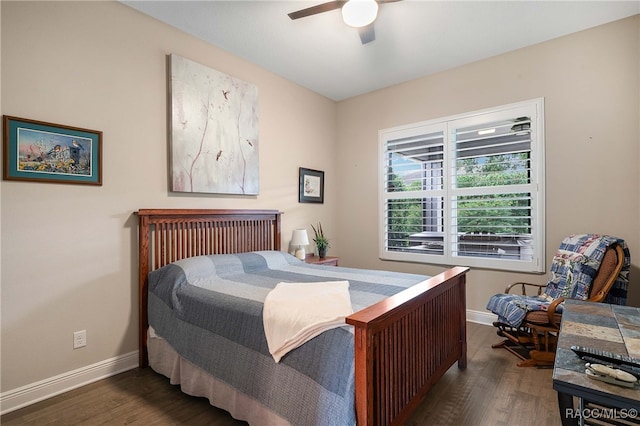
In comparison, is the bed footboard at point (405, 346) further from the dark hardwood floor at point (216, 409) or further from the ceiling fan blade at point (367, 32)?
the ceiling fan blade at point (367, 32)

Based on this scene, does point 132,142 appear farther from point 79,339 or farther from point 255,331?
point 255,331

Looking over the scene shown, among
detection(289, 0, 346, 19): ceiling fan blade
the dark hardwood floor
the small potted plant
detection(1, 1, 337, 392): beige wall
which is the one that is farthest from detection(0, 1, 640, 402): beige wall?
detection(289, 0, 346, 19): ceiling fan blade

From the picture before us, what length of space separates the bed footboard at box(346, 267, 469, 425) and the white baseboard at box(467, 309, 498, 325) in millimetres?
1157

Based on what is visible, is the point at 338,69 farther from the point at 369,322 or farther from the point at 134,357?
the point at 134,357

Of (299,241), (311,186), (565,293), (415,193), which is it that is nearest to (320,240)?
(299,241)

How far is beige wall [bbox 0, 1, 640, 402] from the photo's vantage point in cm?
204

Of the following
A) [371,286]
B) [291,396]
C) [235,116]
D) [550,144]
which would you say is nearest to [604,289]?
[550,144]

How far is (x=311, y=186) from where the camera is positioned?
13.8 ft

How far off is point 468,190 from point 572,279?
127 centimetres

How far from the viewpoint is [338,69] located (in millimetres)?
3594

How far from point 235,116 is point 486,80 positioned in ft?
8.61

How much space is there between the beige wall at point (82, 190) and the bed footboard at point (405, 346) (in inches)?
78.9

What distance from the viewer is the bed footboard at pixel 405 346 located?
4.44 ft

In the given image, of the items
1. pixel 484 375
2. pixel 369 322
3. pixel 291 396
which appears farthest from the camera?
pixel 484 375
